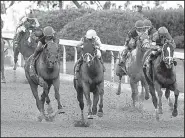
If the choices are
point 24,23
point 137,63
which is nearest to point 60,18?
point 24,23

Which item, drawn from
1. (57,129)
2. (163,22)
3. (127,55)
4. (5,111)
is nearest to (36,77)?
(5,111)

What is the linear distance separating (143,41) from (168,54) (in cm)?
198

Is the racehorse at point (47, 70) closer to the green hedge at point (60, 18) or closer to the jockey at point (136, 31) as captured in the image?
the jockey at point (136, 31)

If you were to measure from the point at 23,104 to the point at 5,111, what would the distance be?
48.3 inches

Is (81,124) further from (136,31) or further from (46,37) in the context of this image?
(136,31)

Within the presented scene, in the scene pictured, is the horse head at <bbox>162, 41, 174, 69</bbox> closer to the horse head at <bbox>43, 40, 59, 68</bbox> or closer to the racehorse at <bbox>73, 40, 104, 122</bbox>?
the racehorse at <bbox>73, 40, 104, 122</bbox>

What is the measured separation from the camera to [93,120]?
39.6ft

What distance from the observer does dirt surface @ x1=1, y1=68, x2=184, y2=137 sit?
10.6m

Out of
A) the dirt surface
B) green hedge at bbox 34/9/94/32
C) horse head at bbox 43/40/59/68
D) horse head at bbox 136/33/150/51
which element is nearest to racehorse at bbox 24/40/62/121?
horse head at bbox 43/40/59/68

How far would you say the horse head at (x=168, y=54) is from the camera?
38.3 ft

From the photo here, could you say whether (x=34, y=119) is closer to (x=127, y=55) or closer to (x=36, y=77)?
(x=36, y=77)

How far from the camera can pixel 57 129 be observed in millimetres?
10930

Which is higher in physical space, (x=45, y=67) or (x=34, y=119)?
(x=45, y=67)

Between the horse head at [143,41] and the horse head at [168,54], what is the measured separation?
1.65 m
